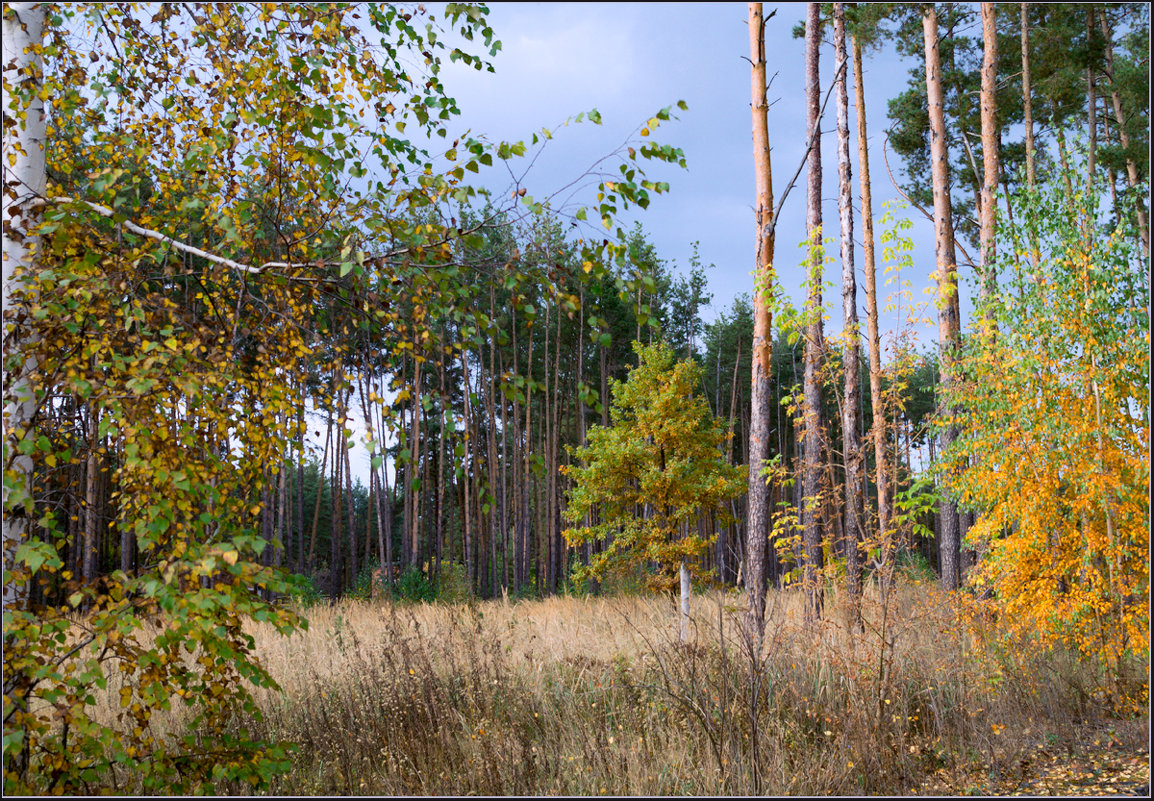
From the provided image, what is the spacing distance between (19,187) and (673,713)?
14.8 ft

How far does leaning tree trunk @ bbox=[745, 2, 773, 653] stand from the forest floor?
9.12 feet

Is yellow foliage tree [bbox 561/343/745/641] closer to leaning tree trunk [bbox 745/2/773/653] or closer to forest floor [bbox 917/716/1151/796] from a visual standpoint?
leaning tree trunk [bbox 745/2/773/653]

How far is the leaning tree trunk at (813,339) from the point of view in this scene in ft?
28.0

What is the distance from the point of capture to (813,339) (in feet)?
29.4

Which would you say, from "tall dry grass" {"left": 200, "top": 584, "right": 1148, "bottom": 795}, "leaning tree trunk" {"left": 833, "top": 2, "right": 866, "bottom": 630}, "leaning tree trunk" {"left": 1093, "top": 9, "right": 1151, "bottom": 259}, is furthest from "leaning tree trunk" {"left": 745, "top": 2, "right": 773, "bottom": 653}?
"leaning tree trunk" {"left": 1093, "top": 9, "right": 1151, "bottom": 259}

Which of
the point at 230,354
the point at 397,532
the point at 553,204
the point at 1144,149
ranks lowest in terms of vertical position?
the point at 397,532

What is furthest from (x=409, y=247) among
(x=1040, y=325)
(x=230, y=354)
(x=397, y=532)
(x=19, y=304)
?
(x=397, y=532)

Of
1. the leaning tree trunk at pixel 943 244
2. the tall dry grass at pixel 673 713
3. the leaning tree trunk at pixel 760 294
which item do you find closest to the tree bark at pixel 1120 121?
the leaning tree trunk at pixel 943 244

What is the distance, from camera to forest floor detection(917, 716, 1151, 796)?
4.61 metres

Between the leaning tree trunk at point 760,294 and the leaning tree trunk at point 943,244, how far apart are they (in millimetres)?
3063

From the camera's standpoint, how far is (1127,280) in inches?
220

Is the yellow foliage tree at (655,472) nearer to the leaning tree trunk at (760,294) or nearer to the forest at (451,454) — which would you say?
the forest at (451,454)

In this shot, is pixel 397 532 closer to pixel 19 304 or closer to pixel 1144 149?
pixel 1144 149

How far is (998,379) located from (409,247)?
5.50 metres
